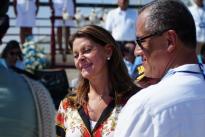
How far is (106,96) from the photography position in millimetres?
3912

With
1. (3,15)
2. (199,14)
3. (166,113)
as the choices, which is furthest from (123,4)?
(3,15)

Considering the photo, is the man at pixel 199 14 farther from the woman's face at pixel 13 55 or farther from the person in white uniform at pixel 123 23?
the woman's face at pixel 13 55

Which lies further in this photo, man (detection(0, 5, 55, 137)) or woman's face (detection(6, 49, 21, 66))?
woman's face (detection(6, 49, 21, 66))

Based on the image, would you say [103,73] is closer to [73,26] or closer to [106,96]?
[106,96]

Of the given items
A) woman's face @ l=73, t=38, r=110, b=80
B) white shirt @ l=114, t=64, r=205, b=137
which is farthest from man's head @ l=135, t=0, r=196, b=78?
woman's face @ l=73, t=38, r=110, b=80

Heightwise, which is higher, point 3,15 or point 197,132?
point 3,15

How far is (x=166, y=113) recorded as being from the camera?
2301 mm

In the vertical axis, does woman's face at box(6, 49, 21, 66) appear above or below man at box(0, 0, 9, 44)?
below

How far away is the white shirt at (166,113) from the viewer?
2.28m

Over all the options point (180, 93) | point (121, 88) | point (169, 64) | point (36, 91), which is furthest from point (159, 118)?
point (121, 88)

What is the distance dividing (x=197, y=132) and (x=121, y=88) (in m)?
1.61

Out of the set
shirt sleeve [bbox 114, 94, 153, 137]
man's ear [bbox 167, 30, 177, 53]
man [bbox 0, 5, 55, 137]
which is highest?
man's ear [bbox 167, 30, 177, 53]

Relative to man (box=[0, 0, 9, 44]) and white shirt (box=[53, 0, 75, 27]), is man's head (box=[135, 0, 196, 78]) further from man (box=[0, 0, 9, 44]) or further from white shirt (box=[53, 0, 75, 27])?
white shirt (box=[53, 0, 75, 27])

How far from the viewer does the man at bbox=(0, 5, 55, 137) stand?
69.2 inches
